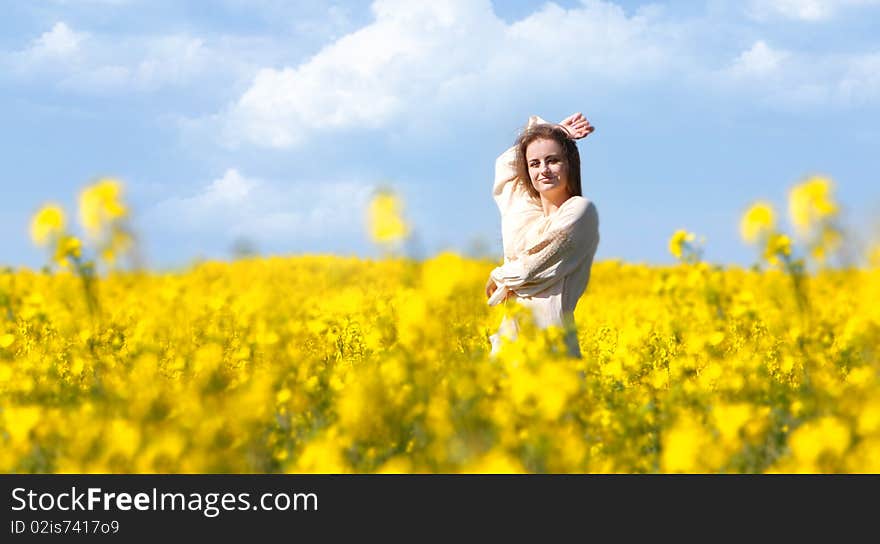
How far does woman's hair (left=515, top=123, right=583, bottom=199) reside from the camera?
15.1ft

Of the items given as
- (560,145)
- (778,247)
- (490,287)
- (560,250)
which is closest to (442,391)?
(560,250)

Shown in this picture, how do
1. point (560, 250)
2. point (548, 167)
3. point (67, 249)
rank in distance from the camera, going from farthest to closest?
point (67, 249), point (548, 167), point (560, 250)

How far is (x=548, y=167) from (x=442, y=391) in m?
1.44

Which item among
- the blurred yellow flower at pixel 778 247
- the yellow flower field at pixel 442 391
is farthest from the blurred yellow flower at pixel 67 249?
the blurred yellow flower at pixel 778 247

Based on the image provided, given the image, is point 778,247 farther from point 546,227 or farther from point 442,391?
point 442,391

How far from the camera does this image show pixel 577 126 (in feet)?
15.4

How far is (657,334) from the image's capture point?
694 centimetres

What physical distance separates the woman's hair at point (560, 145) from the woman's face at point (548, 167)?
0.11 ft

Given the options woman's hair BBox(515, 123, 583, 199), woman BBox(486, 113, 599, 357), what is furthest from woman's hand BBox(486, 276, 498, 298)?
woman's hair BBox(515, 123, 583, 199)
